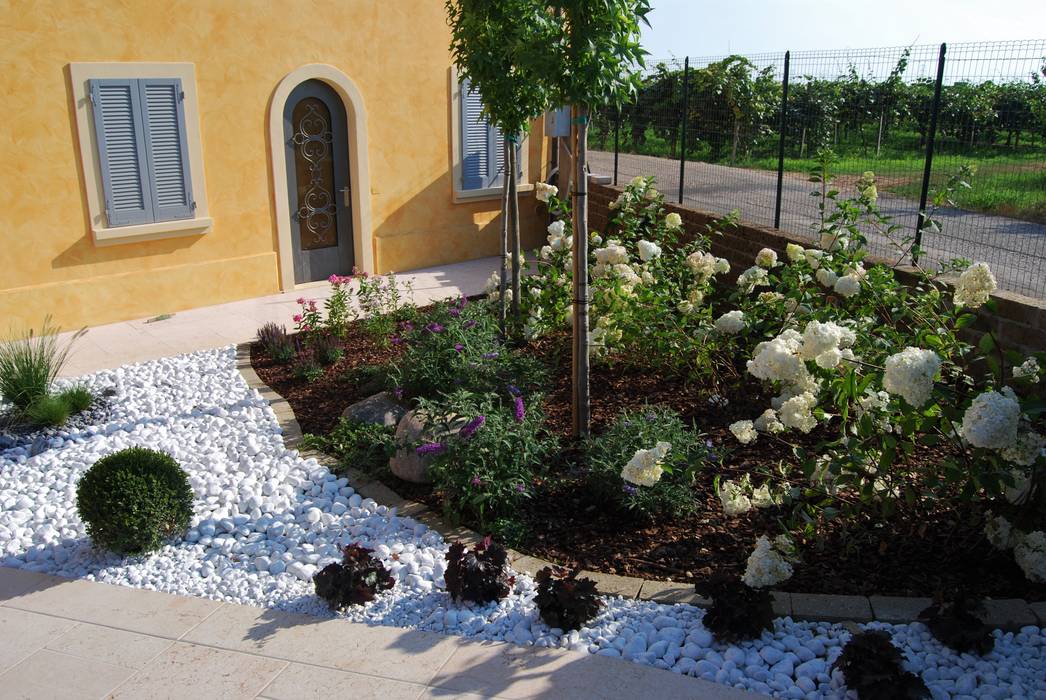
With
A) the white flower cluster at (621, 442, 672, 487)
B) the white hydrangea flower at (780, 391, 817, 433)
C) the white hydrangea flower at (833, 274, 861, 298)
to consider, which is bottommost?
the white flower cluster at (621, 442, 672, 487)

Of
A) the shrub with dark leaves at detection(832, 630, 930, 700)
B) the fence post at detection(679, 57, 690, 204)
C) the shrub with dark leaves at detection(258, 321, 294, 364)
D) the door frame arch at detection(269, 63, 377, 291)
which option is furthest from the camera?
the door frame arch at detection(269, 63, 377, 291)

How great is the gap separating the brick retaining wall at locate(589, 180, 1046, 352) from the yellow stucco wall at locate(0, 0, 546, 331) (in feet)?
4.67

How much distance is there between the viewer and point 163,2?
24.5 feet

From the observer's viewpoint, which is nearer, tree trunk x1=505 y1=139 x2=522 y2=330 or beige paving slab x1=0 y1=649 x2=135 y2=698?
beige paving slab x1=0 y1=649 x2=135 y2=698

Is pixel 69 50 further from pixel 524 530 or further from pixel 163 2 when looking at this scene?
pixel 524 530

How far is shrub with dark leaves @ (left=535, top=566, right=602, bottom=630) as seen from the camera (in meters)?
3.45

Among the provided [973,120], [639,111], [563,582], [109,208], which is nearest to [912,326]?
[973,120]

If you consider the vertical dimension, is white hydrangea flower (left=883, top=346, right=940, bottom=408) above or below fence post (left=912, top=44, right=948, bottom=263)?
below

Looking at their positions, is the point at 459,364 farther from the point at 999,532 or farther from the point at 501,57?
the point at 999,532

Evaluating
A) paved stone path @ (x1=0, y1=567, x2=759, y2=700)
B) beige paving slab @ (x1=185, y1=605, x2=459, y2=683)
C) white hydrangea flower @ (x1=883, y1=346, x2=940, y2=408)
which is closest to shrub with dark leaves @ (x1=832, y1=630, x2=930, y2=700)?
paved stone path @ (x1=0, y1=567, x2=759, y2=700)

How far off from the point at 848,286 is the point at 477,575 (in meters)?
2.62

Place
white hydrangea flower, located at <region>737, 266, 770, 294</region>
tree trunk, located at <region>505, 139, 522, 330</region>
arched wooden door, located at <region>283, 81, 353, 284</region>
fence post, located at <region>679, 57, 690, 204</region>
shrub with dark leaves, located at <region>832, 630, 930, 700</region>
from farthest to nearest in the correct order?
arched wooden door, located at <region>283, 81, 353, 284</region> → fence post, located at <region>679, 57, 690, 204</region> → tree trunk, located at <region>505, 139, 522, 330</region> → white hydrangea flower, located at <region>737, 266, 770, 294</region> → shrub with dark leaves, located at <region>832, 630, 930, 700</region>

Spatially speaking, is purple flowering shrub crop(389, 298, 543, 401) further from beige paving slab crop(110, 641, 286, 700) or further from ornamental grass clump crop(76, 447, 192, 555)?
beige paving slab crop(110, 641, 286, 700)

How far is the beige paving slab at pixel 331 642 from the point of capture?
11.0ft
